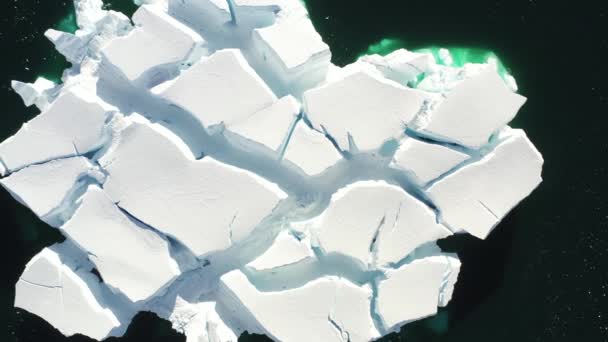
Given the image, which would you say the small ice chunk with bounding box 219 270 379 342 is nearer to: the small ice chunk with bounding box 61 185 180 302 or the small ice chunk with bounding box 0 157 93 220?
the small ice chunk with bounding box 61 185 180 302

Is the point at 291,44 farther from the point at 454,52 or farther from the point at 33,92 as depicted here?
the point at 33,92

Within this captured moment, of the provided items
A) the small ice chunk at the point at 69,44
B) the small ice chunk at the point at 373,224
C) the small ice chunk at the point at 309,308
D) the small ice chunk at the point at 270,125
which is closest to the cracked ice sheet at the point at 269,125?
the small ice chunk at the point at 270,125

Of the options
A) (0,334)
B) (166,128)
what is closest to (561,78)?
(166,128)

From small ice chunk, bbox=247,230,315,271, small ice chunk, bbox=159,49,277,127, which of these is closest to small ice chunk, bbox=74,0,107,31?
small ice chunk, bbox=159,49,277,127

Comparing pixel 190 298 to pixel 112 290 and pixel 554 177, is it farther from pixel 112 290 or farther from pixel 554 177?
pixel 554 177

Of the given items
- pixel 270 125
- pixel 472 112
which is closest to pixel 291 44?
pixel 270 125

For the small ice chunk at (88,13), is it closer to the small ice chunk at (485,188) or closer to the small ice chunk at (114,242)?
the small ice chunk at (114,242)
